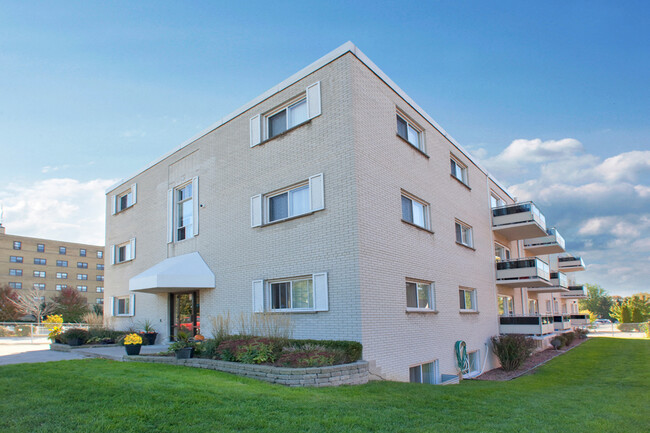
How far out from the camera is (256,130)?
51.2ft

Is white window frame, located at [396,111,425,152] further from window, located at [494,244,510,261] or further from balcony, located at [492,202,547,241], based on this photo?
window, located at [494,244,510,261]

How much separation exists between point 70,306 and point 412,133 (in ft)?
185

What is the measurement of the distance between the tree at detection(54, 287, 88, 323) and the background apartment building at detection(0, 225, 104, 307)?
22502mm

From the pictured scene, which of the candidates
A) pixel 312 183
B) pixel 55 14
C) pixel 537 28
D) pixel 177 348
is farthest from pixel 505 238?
pixel 55 14

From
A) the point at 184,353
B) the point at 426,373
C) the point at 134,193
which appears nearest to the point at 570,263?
the point at 426,373

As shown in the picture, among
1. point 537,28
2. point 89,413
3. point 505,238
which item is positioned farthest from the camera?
point 505,238

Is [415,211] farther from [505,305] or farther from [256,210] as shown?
Result: [505,305]

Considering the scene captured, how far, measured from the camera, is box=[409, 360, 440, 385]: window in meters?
13.8

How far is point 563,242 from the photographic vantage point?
30.7 meters

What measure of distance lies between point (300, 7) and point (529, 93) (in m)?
9.87

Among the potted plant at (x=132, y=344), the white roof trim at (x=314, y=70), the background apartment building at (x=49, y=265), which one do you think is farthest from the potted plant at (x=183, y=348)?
the background apartment building at (x=49, y=265)

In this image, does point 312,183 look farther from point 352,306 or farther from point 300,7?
point 300,7

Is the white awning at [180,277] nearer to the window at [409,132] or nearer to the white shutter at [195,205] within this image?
the white shutter at [195,205]

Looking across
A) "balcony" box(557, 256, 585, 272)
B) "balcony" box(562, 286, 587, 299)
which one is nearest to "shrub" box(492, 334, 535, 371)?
"balcony" box(562, 286, 587, 299)
